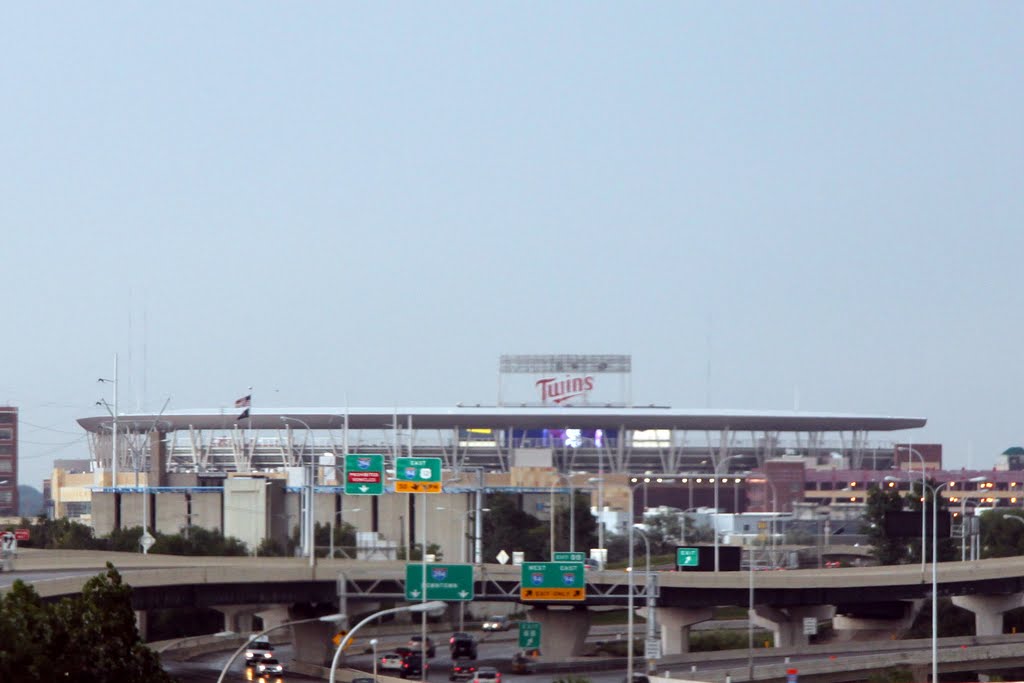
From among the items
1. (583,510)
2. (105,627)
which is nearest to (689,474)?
(583,510)

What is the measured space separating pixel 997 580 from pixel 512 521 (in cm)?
5817

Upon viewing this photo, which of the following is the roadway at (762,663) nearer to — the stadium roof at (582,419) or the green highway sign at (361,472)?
the green highway sign at (361,472)

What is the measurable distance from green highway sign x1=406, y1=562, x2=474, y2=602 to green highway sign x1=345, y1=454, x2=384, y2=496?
27.6m

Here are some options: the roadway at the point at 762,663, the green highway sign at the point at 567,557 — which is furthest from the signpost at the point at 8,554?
the green highway sign at the point at 567,557

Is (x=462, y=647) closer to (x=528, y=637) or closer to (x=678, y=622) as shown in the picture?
(x=528, y=637)

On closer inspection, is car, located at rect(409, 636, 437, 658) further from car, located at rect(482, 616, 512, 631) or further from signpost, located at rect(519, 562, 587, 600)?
car, located at rect(482, 616, 512, 631)

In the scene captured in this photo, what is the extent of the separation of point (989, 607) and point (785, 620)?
15112 mm

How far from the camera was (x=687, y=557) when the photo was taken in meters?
113

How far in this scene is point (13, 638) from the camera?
4106 cm

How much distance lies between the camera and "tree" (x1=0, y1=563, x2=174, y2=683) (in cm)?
4116

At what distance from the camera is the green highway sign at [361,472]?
102938mm

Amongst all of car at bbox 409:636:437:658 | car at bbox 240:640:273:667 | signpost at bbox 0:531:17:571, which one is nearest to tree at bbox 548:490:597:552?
car at bbox 409:636:437:658

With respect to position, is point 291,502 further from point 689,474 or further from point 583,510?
point 689,474

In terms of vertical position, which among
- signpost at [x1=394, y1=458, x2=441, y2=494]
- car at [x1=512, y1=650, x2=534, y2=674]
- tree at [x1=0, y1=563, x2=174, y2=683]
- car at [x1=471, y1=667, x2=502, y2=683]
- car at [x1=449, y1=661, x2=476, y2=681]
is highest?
signpost at [x1=394, y1=458, x2=441, y2=494]
